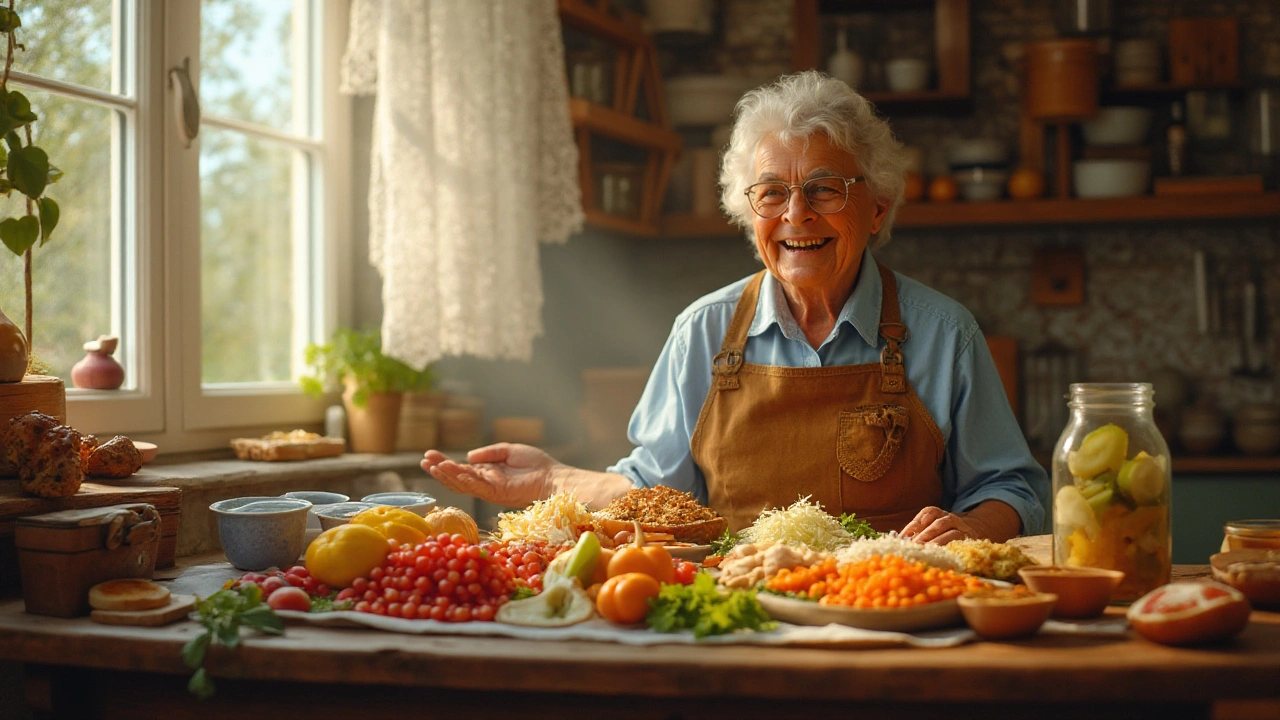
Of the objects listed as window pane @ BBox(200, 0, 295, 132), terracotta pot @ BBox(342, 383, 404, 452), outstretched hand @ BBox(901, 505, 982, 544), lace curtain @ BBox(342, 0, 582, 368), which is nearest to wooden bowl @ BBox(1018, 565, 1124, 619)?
outstretched hand @ BBox(901, 505, 982, 544)

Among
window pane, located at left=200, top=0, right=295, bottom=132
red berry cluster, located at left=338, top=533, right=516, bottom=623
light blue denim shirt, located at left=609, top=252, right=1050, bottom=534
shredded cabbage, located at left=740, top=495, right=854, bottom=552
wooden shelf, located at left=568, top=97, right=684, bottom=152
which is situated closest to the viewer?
red berry cluster, located at left=338, top=533, right=516, bottom=623

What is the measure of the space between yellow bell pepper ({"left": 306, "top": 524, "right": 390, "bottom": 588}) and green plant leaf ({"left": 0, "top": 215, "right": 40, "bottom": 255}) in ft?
3.04

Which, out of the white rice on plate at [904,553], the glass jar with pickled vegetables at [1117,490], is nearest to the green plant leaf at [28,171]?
the white rice on plate at [904,553]

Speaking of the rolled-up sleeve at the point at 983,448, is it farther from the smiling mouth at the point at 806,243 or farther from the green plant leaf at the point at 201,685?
the green plant leaf at the point at 201,685

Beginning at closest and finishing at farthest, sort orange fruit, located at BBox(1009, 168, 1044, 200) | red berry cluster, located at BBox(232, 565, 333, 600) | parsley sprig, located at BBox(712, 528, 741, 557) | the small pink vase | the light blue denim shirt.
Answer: red berry cluster, located at BBox(232, 565, 333, 600), parsley sprig, located at BBox(712, 528, 741, 557), the light blue denim shirt, the small pink vase, orange fruit, located at BBox(1009, 168, 1044, 200)

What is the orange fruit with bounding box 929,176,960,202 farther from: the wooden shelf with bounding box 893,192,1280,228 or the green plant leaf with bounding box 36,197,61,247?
the green plant leaf with bounding box 36,197,61,247

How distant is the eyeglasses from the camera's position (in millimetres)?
2379

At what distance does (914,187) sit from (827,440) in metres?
2.78

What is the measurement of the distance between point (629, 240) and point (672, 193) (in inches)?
12.2

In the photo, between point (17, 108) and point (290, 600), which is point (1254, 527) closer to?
point (290, 600)

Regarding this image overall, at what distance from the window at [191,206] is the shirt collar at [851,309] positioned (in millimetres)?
1569

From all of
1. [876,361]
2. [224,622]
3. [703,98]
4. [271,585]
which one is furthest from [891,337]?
[703,98]

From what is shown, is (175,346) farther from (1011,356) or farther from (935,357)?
(1011,356)

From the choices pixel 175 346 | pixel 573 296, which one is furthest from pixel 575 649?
pixel 573 296
